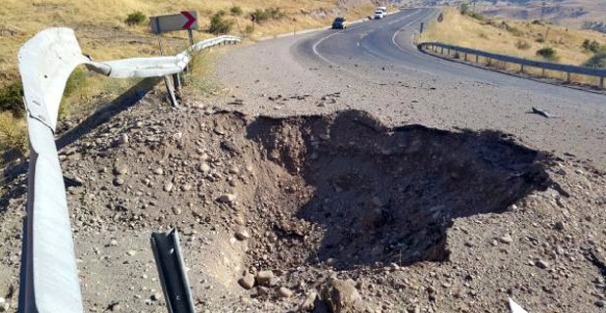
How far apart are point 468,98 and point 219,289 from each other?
327 inches

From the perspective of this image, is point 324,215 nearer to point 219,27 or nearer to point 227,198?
point 227,198

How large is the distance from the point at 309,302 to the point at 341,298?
0.29m

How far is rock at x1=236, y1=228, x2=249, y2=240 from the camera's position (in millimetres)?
6133

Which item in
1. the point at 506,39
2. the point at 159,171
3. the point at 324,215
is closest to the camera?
the point at 159,171

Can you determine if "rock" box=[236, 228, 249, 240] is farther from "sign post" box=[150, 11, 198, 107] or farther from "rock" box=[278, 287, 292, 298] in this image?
"sign post" box=[150, 11, 198, 107]

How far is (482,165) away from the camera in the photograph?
6551mm

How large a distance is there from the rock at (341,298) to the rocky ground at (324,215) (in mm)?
10

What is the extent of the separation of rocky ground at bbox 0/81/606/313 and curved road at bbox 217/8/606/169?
83 cm

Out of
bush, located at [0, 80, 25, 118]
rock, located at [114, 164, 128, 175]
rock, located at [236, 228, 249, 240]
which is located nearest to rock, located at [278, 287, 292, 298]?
rock, located at [236, 228, 249, 240]

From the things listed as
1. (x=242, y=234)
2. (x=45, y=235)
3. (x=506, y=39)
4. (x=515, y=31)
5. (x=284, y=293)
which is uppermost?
(x=45, y=235)

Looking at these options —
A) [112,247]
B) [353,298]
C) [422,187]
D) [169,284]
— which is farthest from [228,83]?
[169,284]

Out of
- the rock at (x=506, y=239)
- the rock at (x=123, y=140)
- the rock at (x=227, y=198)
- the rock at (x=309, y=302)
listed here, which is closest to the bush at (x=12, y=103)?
the rock at (x=123, y=140)

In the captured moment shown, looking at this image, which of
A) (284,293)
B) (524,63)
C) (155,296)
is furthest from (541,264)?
(524,63)

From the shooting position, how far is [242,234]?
20.3 feet
